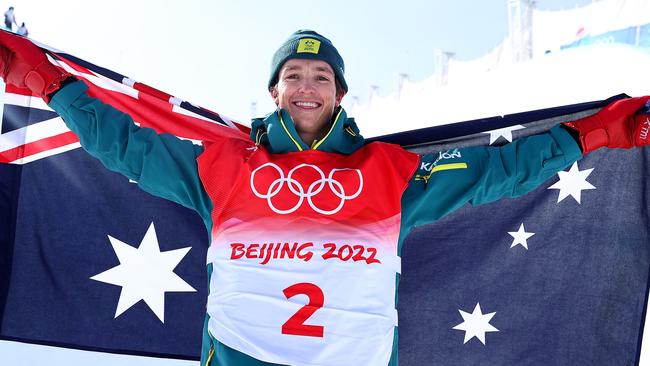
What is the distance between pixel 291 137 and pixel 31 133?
1.47 meters

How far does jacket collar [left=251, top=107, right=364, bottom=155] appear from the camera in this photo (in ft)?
8.00

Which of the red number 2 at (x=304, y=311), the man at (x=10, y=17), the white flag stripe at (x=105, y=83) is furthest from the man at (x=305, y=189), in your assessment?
the man at (x=10, y=17)

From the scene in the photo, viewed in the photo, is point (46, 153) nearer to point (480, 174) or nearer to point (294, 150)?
point (294, 150)

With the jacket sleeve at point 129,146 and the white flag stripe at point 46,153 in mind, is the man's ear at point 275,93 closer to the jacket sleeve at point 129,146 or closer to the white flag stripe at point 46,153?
the jacket sleeve at point 129,146

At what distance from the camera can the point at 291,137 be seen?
96.0 inches

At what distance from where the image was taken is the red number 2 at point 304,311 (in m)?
2.17

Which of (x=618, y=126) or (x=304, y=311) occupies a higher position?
(x=618, y=126)

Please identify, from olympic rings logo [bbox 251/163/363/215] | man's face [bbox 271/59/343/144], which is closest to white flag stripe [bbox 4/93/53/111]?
man's face [bbox 271/59/343/144]

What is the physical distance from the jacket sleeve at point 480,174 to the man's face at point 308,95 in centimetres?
43

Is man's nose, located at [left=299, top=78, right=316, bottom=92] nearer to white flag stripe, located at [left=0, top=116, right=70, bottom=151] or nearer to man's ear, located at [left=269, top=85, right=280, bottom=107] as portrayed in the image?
man's ear, located at [left=269, top=85, right=280, bottom=107]

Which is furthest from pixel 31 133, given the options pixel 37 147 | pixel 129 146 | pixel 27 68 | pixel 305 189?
pixel 305 189

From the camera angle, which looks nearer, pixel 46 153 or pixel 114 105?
pixel 114 105

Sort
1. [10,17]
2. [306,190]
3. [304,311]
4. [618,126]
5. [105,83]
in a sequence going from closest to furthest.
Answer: [304,311] < [306,190] < [618,126] < [105,83] < [10,17]

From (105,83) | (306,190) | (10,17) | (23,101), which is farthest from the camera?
(10,17)
